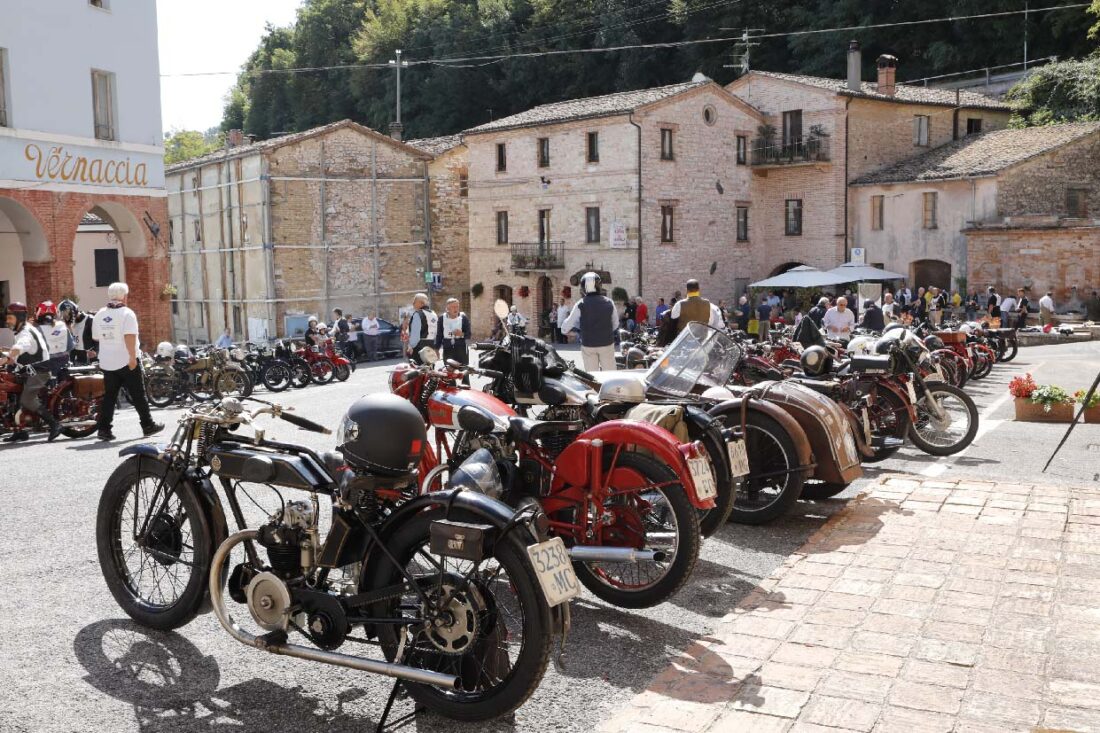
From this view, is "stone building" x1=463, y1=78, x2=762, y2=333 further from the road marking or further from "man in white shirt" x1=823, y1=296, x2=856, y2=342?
the road marking

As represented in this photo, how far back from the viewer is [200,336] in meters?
44.3

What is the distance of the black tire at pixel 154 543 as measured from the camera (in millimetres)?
5086

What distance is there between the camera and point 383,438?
14.8ft

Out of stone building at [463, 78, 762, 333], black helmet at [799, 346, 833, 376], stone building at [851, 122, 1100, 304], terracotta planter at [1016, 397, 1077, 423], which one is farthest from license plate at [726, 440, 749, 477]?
stone building at [463, 78, 762, 333]

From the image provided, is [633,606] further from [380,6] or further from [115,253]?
[380,6]

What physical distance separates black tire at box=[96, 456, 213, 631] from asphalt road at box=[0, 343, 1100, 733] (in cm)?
13

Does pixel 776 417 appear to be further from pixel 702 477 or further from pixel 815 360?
pixel 815 360

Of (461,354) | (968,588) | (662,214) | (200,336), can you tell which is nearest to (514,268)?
(662,214)

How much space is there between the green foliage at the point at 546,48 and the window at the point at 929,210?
15.0m

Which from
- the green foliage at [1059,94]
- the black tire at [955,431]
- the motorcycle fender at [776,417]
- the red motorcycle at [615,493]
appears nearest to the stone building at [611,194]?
the green foliage at [1059,94]

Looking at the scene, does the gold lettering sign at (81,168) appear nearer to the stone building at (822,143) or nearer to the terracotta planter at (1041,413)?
the terracotta planter at (1041,413)

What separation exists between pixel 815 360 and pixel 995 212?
→ 28771 millimetres

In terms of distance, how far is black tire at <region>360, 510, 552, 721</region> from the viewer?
410cm

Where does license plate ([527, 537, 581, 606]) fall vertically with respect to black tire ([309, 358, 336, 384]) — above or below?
above
